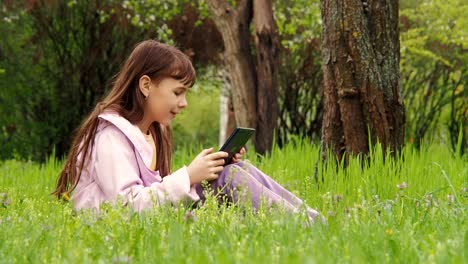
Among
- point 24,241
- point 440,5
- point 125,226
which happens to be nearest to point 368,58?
point 125,226

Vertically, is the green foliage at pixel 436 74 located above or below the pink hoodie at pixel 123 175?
below

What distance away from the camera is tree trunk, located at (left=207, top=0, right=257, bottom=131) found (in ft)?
31.9

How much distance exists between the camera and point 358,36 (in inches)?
226

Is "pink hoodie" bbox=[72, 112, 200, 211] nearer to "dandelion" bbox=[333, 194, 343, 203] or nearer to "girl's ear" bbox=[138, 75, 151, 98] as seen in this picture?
"girl's ear" bbox=[138, 75, 151, 98]

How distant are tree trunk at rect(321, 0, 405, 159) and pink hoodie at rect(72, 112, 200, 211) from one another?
70.6 inches

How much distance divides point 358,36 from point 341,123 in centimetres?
59

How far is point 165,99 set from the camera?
454cm

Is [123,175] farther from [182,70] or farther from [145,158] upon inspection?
[182,70]

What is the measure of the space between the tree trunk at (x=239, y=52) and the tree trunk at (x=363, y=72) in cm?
389

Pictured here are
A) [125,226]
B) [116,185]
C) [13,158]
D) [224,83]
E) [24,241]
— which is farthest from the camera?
[224,83]

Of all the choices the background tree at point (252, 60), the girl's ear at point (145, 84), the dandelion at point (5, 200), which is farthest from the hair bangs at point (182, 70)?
the background tree at point (252, 60)

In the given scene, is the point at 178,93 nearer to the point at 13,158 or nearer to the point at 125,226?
the point at 125,226

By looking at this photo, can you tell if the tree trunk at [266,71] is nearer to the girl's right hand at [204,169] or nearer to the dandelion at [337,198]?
the dandelion at [337,198]

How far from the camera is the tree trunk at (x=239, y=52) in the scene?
31.9ft
